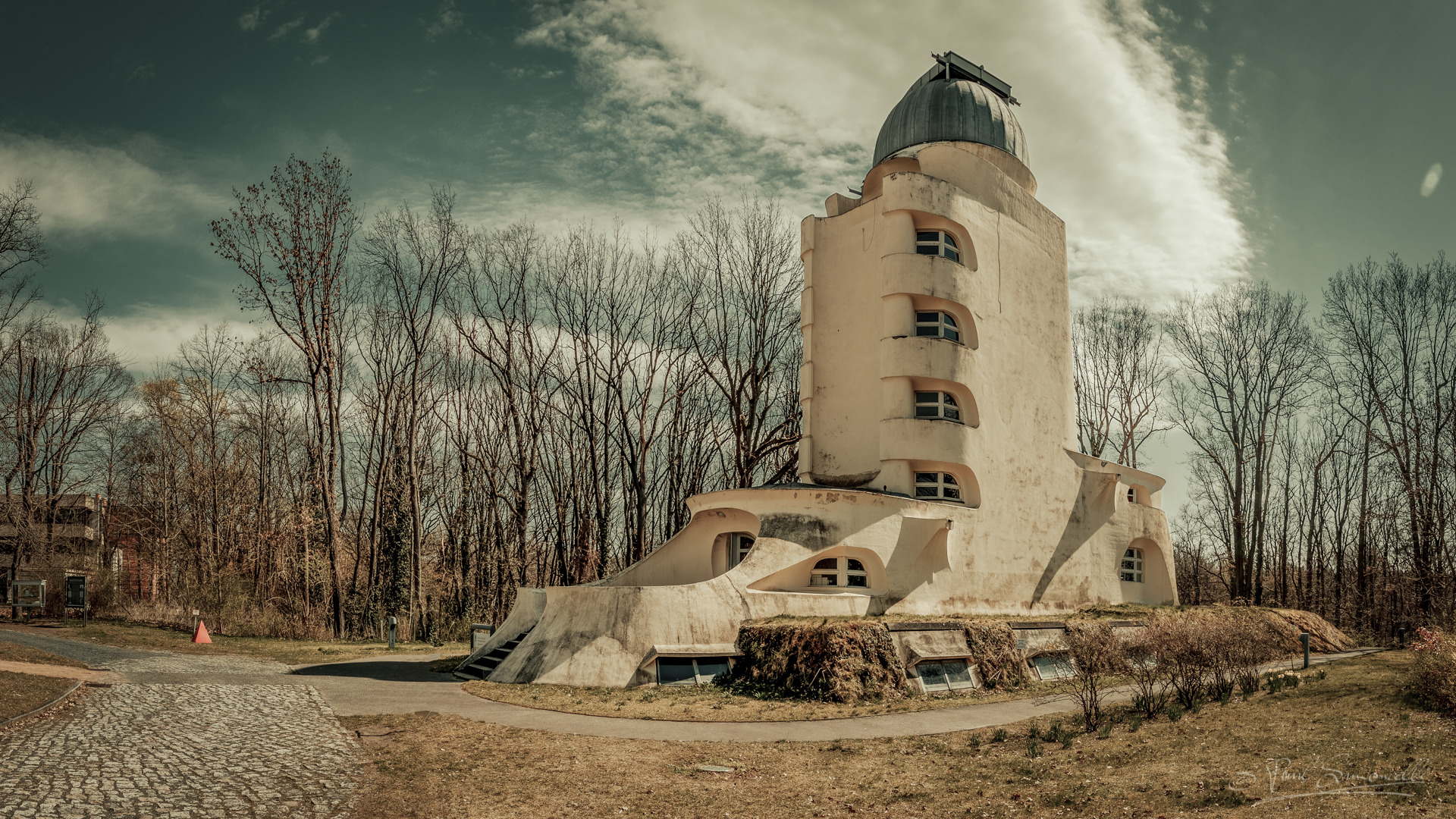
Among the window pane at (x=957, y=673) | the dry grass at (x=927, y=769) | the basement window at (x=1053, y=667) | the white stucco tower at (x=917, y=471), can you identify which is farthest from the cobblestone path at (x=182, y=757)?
the basement window at (x=1053, y=667)

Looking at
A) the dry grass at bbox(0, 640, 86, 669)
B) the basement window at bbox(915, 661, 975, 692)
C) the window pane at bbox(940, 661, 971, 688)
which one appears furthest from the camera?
the dry grass at bbox(0, 640, 86, 669)

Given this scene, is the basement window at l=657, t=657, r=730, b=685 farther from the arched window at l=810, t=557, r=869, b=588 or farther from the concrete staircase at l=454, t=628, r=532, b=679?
the arched window at l=810, t=557, r=869, b=588

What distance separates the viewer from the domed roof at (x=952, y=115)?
27.8 metres

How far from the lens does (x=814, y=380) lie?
973 inches

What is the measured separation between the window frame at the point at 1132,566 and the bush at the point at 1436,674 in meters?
15.3

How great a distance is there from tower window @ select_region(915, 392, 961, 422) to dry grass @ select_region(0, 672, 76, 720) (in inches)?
759

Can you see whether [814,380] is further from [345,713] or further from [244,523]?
[244,523]

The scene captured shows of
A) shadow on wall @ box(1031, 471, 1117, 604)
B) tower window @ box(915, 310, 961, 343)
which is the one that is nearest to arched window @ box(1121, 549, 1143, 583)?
shadow on wall @ box(1031, 471, 1117, 604)

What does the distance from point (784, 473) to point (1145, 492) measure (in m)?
13.5

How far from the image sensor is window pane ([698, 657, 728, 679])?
54.5ft

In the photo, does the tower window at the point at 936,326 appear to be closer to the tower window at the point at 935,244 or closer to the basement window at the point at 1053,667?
the tower window at the point at 935,244

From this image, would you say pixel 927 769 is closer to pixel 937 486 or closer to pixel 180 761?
pixel 180 761

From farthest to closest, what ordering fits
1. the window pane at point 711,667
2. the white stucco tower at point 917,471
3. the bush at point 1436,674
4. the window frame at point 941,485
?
the window frame at point 941,485, the white stucco tower at point 917,471, the window pane at point 711,667, the bush at point 1436,674

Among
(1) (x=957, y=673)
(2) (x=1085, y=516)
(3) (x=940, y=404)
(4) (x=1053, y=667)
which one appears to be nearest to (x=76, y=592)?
(1) (x=957, y=673)
